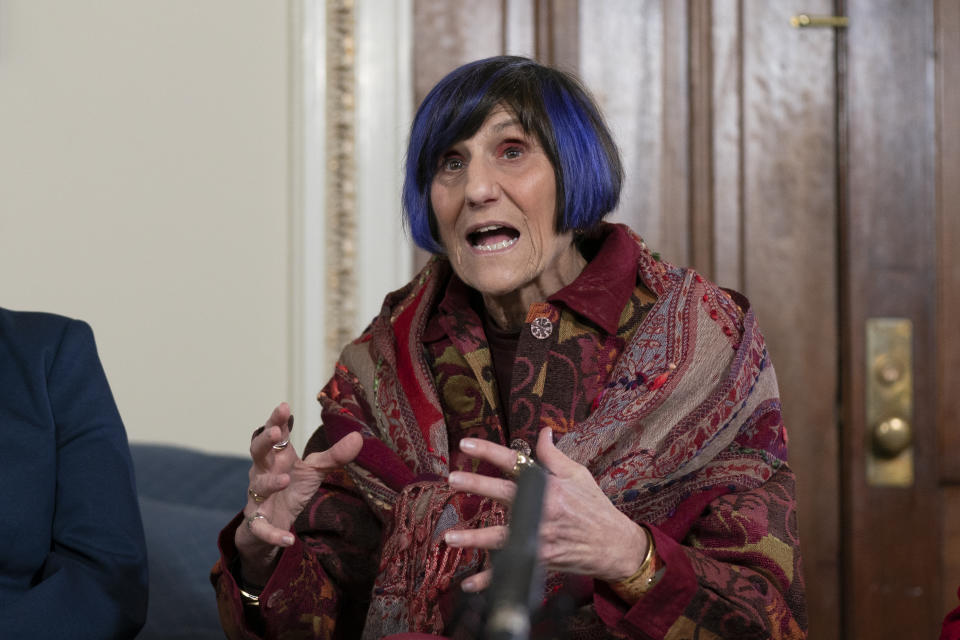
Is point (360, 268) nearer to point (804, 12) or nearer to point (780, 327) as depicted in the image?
point (780, 327)

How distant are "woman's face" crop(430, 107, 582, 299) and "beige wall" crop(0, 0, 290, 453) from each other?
833 millimetres

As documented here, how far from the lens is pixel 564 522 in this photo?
98 centimetres

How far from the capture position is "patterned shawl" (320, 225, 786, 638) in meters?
1.20

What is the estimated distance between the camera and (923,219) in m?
1.95

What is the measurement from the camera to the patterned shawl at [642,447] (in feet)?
3.94

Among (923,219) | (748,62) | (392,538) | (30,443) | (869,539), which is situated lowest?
(869,539)

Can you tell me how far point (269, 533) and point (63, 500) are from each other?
0.89ft

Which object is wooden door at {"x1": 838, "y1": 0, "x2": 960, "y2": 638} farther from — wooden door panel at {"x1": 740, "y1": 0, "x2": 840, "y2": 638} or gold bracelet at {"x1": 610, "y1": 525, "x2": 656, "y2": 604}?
gold bracelet at {"x1": 610, "y1": 525, "x2": 656, "y2": 604}

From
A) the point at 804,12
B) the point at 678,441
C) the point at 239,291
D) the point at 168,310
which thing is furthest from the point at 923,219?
the point at 168,310

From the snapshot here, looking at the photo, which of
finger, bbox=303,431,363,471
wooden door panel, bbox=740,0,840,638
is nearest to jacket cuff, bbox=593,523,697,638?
finger, bbox=303,431,363,471

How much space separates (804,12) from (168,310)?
134 cm

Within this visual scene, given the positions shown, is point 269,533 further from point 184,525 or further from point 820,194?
point 820,194

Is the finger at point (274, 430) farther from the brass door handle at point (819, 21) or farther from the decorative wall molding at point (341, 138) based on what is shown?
the brass door handle at point (819, 21)

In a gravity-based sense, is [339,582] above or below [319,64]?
below
